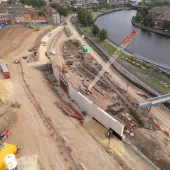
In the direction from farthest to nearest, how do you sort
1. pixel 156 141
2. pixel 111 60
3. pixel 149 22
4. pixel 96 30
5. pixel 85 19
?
pixel 149 22 → pixel 85 19 → pixel 96 30 → pixel 111 60 → pixel 156 141

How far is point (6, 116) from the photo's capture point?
28.6m

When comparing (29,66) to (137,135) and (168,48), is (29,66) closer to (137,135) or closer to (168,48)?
(137,135)

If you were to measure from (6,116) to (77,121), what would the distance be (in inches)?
444

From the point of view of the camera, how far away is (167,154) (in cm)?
2444

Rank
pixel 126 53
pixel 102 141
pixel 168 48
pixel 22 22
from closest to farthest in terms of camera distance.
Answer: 1. pixel 102 141
2. pixel 126 53
3. pixel 168 48
4. pixel 22 22

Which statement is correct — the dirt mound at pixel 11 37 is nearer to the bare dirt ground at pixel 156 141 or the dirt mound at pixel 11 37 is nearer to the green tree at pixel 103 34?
the green tree at pixel 103 34

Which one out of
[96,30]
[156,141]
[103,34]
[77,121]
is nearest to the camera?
[156,141]

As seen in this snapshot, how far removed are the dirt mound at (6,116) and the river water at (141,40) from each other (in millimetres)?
44649

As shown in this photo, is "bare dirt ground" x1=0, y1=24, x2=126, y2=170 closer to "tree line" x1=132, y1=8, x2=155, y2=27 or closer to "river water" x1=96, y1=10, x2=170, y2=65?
"river water" x1=96, y1=10, x2=170, y2=65

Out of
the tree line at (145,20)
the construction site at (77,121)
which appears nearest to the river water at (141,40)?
the tree line at (145,20)

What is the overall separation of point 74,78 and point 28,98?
12721 mm

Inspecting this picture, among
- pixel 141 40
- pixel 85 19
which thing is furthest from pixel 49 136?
pixel 85 19

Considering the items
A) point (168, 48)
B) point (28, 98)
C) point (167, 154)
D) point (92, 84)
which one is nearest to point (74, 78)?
point (92, 84)

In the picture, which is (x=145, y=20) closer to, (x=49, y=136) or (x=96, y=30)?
(x=96, y=30)
